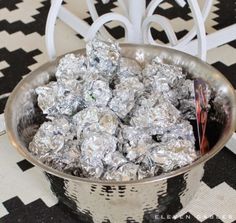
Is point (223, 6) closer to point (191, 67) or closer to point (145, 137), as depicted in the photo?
point (191, 67)

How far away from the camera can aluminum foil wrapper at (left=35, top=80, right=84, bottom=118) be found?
884 mm

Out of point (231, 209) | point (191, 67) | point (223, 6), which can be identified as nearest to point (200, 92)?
point (191, 67)

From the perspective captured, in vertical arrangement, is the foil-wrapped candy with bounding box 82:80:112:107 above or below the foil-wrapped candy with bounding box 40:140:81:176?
above

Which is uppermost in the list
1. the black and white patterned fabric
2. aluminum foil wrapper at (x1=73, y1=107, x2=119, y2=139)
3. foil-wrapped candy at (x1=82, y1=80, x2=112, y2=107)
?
foil-wrapped candy at (x1=82, y1=80, x2=112, y2=107)

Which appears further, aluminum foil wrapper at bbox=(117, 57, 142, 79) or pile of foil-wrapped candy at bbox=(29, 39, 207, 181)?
aluminum foil wrapper at bbox=(117, 57, 142, 79)

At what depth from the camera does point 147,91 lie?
35.8 inches

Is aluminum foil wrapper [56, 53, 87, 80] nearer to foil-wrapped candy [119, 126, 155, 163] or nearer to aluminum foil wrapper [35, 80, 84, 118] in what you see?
aluminum foil wrapper [35, 80, 84, 118]

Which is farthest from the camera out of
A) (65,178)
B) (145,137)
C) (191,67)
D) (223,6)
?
(223,6)

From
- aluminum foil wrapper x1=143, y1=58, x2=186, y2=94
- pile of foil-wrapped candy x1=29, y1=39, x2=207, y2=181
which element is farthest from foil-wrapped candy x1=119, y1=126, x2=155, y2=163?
aluminum foil wrapper x1=143, y1=58, x2=186, y2=94

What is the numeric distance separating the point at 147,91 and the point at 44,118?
20 cm

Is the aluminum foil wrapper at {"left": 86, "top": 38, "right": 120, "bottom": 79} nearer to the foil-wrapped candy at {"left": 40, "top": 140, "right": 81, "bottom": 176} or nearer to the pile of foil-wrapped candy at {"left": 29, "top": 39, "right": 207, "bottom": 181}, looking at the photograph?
the pile of foil-wrapped candy at {"left": 29, "top": 39, "right": 207, "bottom": 181}

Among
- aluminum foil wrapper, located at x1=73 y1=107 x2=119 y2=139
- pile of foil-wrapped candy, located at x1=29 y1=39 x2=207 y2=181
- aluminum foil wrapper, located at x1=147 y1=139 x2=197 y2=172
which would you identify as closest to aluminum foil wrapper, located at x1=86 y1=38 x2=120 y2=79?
pile of foil-wrapped candy, located at x1=29 y1=39 x2=207 y2=181

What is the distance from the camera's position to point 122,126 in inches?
33.2

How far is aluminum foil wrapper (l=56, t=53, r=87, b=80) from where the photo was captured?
3.01 feet
